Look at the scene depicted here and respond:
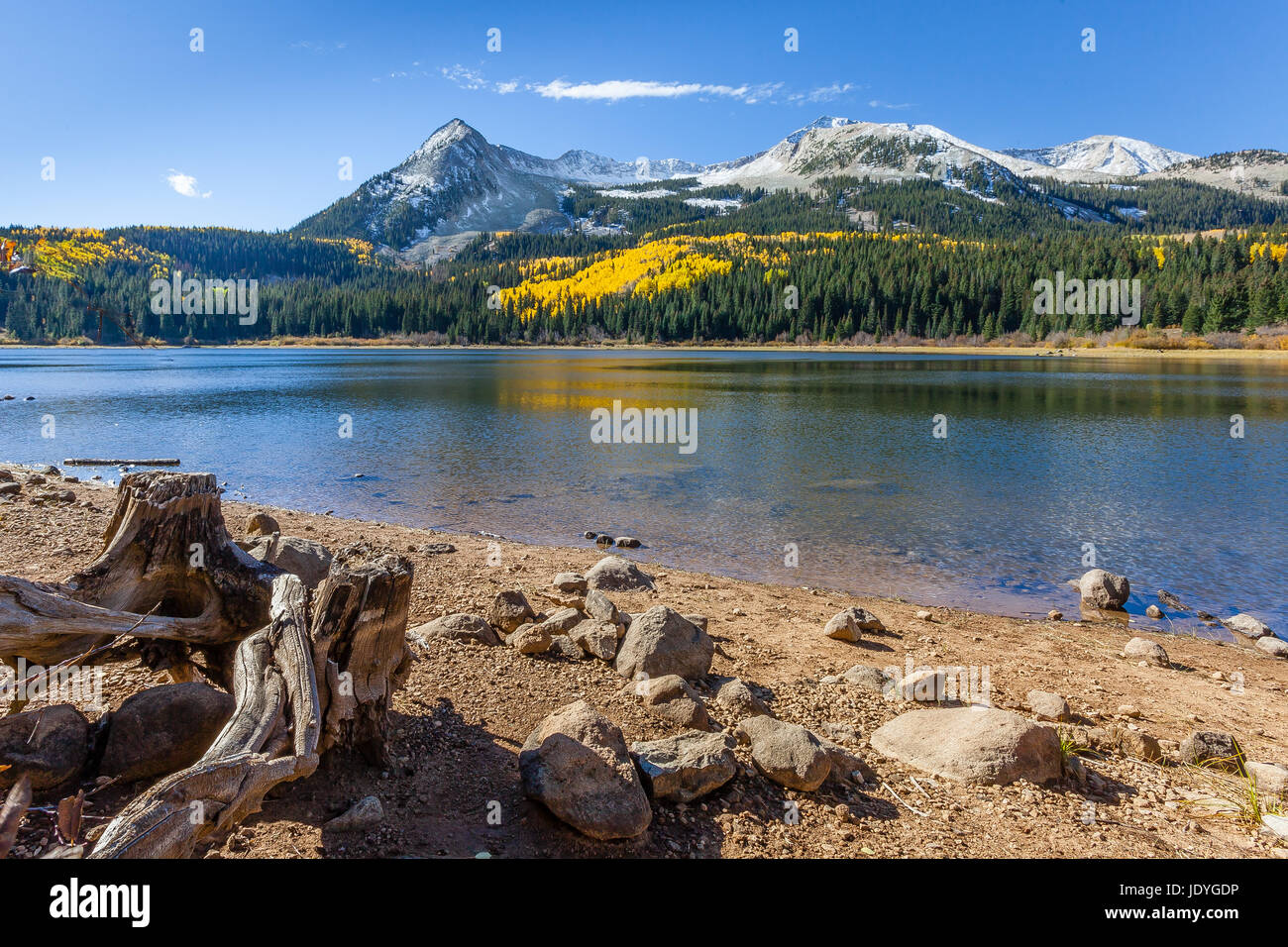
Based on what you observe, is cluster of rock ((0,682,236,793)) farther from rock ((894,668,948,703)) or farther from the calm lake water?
the calm lake water

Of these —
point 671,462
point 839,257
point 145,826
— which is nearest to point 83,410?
point 671,462

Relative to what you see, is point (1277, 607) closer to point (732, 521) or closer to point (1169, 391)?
point (732, 521)

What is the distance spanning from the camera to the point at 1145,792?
544cm

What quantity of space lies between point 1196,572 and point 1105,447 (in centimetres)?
1665

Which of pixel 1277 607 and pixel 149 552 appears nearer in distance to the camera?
pixel 149 552

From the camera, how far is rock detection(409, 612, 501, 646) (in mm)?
7348

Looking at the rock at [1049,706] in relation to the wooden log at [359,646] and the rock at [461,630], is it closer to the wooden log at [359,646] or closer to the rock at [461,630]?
the rock at [461,630]

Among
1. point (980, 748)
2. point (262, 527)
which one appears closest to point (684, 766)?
point (980, 748)

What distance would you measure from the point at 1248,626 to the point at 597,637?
1069cm

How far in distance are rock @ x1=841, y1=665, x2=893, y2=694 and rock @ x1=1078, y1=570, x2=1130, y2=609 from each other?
21.9 feet

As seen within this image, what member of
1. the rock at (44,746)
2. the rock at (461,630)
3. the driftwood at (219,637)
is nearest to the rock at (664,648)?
the rock at (461,630)

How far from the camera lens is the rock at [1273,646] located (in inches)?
391

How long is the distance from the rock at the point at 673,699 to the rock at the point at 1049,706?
3553mm

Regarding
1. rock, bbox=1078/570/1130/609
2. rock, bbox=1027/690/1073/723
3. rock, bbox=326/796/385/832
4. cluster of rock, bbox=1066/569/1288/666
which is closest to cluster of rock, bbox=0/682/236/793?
rock, bbox=326/796/385/832
